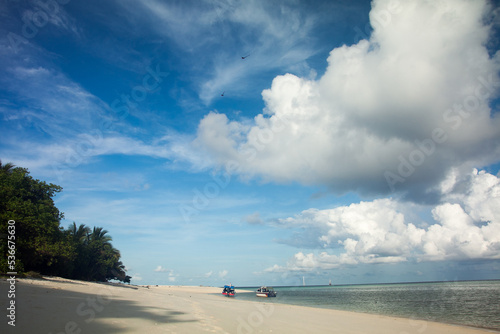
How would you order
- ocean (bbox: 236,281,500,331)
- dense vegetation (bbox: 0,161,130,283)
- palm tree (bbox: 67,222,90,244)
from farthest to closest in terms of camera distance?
palm tree (bbox: 67,222,90,244) → ocean (bbox: 236,281,500,331) → dense vegetation (bbox: 0,161,130,283)

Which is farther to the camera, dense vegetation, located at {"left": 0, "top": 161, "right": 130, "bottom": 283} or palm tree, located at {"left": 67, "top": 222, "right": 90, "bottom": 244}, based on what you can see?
palm tree, located at {"left": 67, "top": 222, "right": 90, "bottom": 244}

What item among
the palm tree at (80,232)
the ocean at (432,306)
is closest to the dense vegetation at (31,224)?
the palm tree at (80,232)

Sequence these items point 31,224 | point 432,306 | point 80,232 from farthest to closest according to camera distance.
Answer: point 80,232 → point 432,306 → point 31,224

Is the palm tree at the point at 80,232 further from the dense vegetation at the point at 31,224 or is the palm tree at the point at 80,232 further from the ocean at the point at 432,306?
the ocean at the point at 432,306

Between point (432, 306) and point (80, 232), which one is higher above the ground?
point (80, 232)

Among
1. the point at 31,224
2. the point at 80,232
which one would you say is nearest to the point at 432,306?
the point at 31,224

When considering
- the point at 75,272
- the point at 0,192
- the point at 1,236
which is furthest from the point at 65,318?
the point at 75,272

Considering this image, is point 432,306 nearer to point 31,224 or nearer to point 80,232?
point 31,224

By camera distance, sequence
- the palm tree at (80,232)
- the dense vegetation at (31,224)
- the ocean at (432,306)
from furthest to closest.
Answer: the palm tree at (80,232) < the ocean at (432,306) < the dense vegetation at (31,224)

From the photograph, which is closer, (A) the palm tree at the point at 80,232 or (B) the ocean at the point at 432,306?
(B) the ocean at the point at 432,306

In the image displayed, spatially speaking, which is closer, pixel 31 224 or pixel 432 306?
pixel 31 224

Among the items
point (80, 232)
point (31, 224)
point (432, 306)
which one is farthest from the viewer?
point (80, 232)

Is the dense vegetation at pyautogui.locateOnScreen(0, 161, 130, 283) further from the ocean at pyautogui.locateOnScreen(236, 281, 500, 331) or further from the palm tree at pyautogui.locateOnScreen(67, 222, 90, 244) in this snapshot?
the ocean at pyautogui.locateOnScreen(236, 281, 500, 331)

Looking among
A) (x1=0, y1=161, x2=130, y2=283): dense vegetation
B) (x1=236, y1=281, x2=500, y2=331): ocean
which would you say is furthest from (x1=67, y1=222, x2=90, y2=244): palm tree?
(x1=236, y1=281, x2=500, y2=331): ocean
